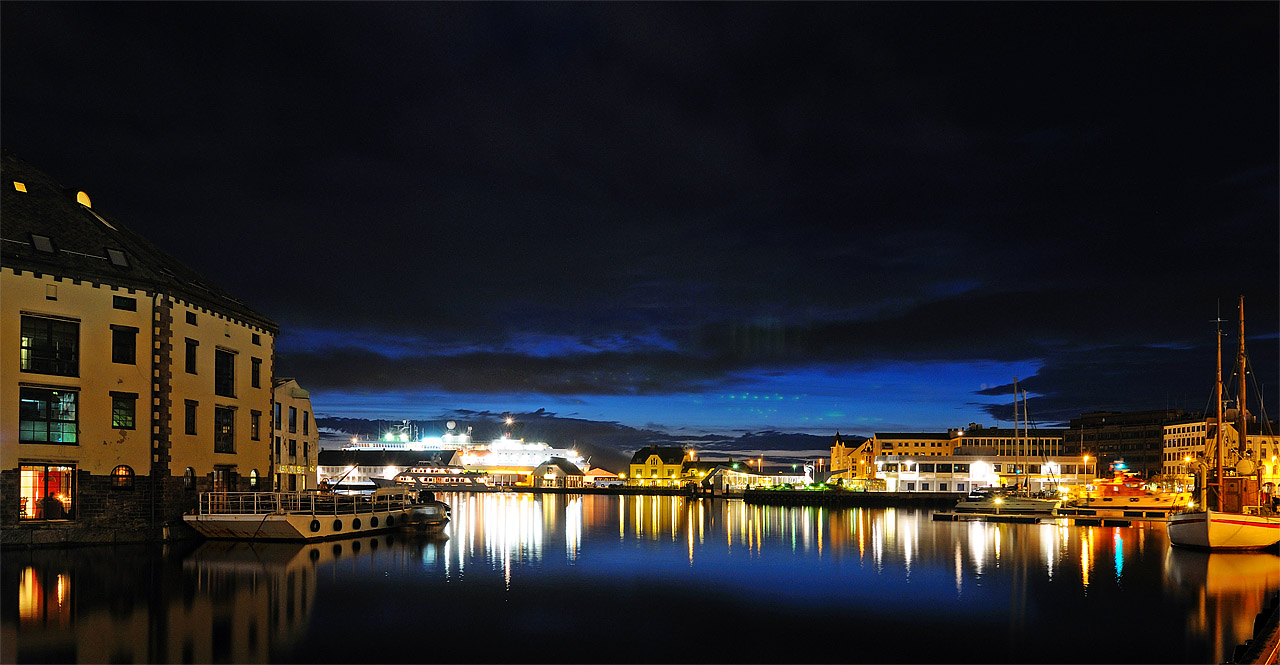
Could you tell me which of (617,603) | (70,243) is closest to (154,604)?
(617,603)

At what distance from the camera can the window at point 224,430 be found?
40406mm

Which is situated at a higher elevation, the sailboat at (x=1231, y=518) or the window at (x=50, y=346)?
the window at (x=50, y=346)

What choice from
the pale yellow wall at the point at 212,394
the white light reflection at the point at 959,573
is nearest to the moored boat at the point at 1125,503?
the white light reflection at the point at 959,573

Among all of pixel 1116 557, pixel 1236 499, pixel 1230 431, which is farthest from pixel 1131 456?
pixel 1116 557

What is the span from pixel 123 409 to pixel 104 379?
1.39 m

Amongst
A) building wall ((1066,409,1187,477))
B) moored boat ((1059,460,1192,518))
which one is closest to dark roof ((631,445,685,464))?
building wall ((1066,409,1187,477))

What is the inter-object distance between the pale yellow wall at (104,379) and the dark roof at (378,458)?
402ft

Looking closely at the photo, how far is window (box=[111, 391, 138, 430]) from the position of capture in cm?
3478

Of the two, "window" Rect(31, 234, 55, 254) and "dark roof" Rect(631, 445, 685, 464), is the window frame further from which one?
"dark roof" Rect(631, 445, 685, 464)

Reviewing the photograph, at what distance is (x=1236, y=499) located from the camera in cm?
4631

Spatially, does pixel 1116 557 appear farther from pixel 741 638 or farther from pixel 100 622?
pixel 100 622

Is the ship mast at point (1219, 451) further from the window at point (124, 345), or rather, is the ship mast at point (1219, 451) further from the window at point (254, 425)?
the window at point (124, 345)

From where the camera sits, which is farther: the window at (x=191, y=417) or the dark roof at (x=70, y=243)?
the window at (x=191, y=417)

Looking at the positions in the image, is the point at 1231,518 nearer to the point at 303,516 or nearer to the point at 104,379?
the point at 303,516
